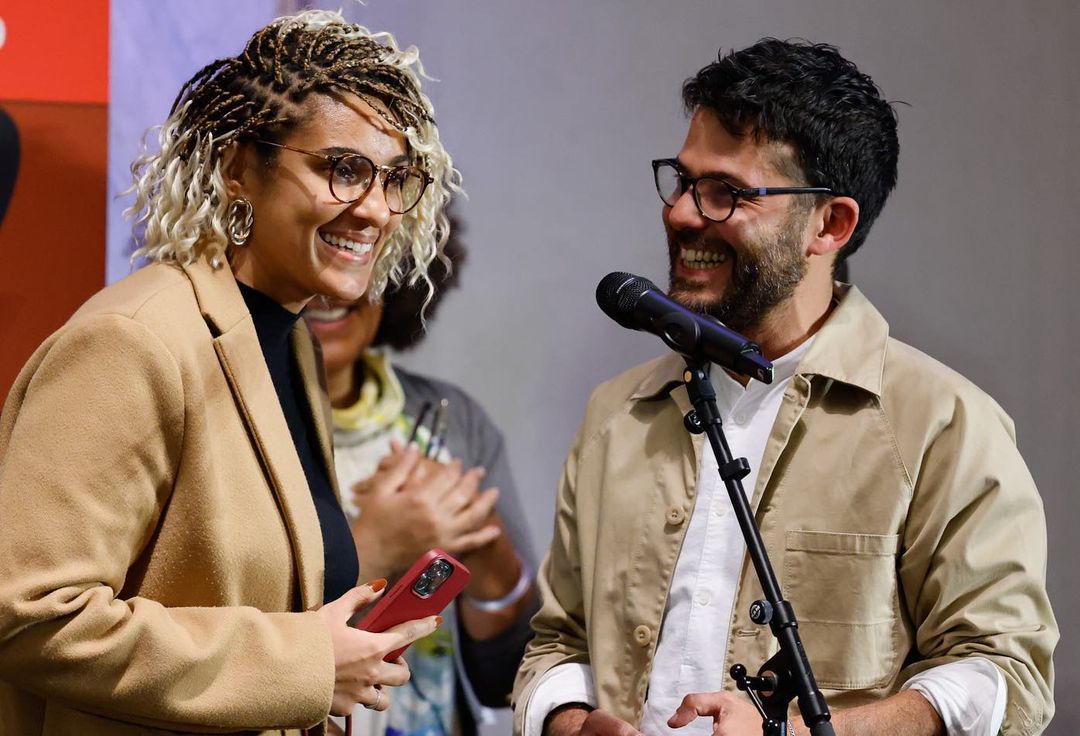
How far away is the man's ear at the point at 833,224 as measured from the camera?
2.39 meters

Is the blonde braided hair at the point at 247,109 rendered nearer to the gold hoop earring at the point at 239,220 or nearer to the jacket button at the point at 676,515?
the gold hoop earring at the point at 239,220

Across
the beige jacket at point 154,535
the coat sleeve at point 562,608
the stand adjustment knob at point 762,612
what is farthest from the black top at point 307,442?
the stand adjustment knob at point 762,612

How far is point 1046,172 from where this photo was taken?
3143mm

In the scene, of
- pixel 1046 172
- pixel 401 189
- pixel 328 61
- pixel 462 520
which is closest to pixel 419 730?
pixel 462 520

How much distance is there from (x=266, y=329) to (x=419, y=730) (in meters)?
1.32

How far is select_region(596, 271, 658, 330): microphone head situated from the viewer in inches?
71.9

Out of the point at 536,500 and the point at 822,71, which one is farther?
the point at 536,500

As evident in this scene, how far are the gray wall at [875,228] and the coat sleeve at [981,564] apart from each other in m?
1.06

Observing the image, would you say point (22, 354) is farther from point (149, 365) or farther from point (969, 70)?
point (969, 70)

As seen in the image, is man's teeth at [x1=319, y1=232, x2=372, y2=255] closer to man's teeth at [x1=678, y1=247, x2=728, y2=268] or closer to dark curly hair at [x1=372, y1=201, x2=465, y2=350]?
man's teeth at [x1=678, y1=247, x2=728, y2=268]

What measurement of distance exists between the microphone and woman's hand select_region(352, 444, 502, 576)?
49.6 inches

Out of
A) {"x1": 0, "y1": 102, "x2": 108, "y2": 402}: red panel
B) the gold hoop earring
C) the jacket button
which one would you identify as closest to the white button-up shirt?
the jacket button

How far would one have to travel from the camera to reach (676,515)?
2270 mm

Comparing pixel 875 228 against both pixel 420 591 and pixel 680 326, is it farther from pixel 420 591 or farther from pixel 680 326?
pixel 420 591
